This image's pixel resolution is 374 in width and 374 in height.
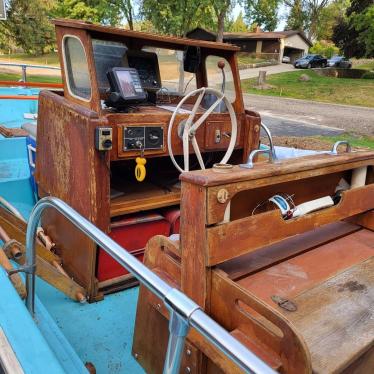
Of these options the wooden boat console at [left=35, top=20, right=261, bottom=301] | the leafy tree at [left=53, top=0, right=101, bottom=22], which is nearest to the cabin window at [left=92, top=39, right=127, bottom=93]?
the wooden boat console at [left=35, top=20, right=261, bottom=301]

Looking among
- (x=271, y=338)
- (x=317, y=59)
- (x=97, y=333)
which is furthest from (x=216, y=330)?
(x=317, y=59)

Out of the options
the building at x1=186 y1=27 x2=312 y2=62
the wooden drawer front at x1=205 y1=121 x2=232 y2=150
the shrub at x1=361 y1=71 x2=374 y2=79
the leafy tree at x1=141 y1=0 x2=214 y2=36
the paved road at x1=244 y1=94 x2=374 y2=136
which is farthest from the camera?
the building at x1=186 y1=27 x2=312 y2=62

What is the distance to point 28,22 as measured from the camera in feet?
86.2

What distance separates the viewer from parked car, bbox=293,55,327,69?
34528 mm

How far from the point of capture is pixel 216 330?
2.71 ft

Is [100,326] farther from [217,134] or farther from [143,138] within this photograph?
[217,134]

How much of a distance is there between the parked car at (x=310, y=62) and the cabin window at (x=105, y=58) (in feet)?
114

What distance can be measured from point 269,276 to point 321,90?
21330mm

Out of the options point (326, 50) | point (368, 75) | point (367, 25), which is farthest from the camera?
point (326, 50)

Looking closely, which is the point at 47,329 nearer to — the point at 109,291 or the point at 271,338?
the point at 109,291

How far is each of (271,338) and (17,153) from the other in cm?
361

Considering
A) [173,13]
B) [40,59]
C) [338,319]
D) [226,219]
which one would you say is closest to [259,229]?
[226,219]

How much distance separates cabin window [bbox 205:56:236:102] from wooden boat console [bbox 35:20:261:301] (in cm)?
2

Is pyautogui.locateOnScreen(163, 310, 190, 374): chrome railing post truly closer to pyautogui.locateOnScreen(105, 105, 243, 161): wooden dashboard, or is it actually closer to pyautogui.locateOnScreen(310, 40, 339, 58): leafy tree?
pyautogui.locateOnScreen(105, 105, 243, 161): wooden dashboard
